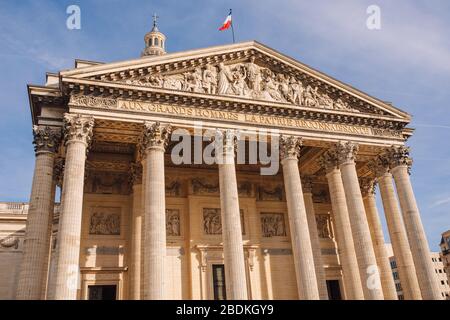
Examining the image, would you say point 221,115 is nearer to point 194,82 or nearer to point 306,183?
point 194,82

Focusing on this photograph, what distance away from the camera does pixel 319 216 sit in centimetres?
2872

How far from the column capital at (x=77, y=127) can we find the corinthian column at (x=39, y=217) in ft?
4.26

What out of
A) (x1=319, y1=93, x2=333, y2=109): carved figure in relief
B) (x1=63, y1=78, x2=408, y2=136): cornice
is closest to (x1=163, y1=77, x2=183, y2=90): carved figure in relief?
(x1=63, y1=78, x2=408, y2=136): cornice

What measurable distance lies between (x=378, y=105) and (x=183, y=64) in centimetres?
1196

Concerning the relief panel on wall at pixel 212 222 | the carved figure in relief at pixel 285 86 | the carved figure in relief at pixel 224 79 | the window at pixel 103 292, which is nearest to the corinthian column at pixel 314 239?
the relief panel on wall at pixel 212 222

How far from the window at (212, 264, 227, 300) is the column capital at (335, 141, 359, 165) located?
358 inches

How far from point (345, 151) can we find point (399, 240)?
6.03 m

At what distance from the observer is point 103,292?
2227 cm

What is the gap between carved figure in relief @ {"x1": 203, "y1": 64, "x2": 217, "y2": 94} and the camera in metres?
22.3

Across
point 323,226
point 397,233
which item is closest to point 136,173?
point 323,226

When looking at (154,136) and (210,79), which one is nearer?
(154,136)

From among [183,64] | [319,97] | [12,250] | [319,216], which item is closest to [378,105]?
[319,97]

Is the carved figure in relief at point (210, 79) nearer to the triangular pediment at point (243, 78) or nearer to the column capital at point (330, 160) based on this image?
the triangular pediment at point (243, 78)
